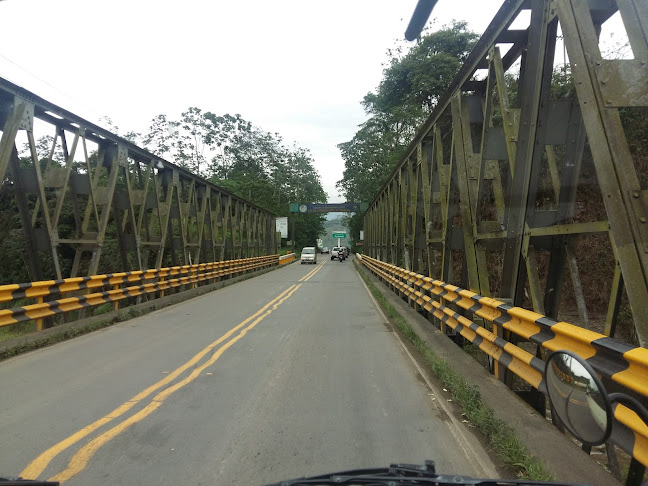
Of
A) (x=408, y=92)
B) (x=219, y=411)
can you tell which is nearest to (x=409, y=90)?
(x=408, y=92)

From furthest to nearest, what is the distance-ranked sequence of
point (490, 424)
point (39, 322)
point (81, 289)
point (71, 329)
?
point (81, 289) → point (71, 329) → point (39, 322) → point (490, 424)

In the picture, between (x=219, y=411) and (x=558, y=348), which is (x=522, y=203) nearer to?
(x=558, y=348)

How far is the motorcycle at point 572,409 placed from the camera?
165cm

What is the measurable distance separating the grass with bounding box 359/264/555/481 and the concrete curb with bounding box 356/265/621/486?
87 millimetres

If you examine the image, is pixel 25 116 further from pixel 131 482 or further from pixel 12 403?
pixel 131 482

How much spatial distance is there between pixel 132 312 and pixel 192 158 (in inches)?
1638

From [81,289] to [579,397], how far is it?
10237 millimetres

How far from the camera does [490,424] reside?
4012mm

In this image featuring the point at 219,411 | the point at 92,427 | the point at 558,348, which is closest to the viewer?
the point at 558,348

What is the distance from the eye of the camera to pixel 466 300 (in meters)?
6.89

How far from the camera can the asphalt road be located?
3.46m

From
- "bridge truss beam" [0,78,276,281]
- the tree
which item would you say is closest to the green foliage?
the tree

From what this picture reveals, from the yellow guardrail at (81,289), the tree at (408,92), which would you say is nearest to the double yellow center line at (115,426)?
the yellow guardrail at (81,289)

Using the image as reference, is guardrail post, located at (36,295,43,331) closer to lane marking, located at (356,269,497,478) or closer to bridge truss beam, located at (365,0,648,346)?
lane marking, located at (356,269,497,478)
